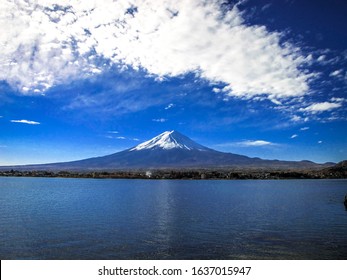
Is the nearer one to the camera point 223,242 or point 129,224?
point 223,242

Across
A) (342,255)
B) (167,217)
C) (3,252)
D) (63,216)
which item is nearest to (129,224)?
(167,217)

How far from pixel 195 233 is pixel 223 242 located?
260 centimetres

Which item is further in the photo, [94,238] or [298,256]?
[94,238]

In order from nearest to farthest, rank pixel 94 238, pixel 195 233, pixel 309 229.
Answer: pixel 94 238
pixel 195 233
pixel 309 229

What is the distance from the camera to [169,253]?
15.0 m

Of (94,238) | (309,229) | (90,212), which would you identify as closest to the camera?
(94,238)

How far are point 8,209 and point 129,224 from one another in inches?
532

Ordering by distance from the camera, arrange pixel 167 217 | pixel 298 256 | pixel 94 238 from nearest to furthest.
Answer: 1. pixel 298 256
2. pixel 94 238
3. pixel 167 217

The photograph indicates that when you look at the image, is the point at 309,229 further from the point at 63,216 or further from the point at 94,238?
the point at 63,216

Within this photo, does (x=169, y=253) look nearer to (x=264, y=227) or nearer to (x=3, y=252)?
(x=3, y=252)

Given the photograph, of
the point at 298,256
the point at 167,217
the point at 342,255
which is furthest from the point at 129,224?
the point at 342,255

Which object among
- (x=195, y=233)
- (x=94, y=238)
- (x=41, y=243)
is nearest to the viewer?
(x=41, y=243)

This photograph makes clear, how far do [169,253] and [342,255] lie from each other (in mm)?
7610

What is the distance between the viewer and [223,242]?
1702 cm
